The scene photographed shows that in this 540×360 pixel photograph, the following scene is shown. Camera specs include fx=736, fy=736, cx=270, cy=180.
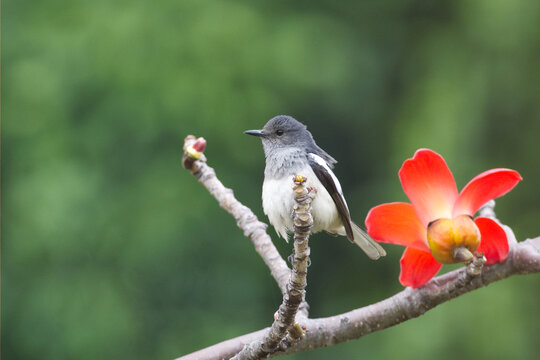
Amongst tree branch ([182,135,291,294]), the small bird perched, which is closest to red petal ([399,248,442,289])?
tree branch ([182,135,291,294])

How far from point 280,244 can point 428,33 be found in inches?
126

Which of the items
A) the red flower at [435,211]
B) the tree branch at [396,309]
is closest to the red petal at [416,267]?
the red flower at [435,211]

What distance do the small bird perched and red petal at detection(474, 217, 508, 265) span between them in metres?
1.02

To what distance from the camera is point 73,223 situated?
630cm

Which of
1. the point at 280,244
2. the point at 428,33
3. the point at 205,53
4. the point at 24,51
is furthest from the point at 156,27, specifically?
the point at 428,33

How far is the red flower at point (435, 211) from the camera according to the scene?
1.35m

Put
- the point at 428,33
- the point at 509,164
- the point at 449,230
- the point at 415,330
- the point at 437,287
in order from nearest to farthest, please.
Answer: the point at 449,230 < the point at 437,287 < the point at 415,330 < the point at 509,164 < the point at 428,33

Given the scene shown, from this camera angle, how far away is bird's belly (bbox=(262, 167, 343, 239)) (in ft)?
8.70

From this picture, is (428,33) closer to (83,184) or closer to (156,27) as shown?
(156,27)

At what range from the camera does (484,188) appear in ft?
4.42

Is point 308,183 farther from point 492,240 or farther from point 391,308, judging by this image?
point 492,240

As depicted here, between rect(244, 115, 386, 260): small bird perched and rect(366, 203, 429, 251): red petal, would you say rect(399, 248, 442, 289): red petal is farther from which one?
rect(244, 115, 386, 260): small bird perched

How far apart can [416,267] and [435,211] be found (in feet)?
0.44

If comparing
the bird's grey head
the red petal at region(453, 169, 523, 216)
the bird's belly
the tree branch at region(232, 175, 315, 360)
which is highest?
the bird's grey head
